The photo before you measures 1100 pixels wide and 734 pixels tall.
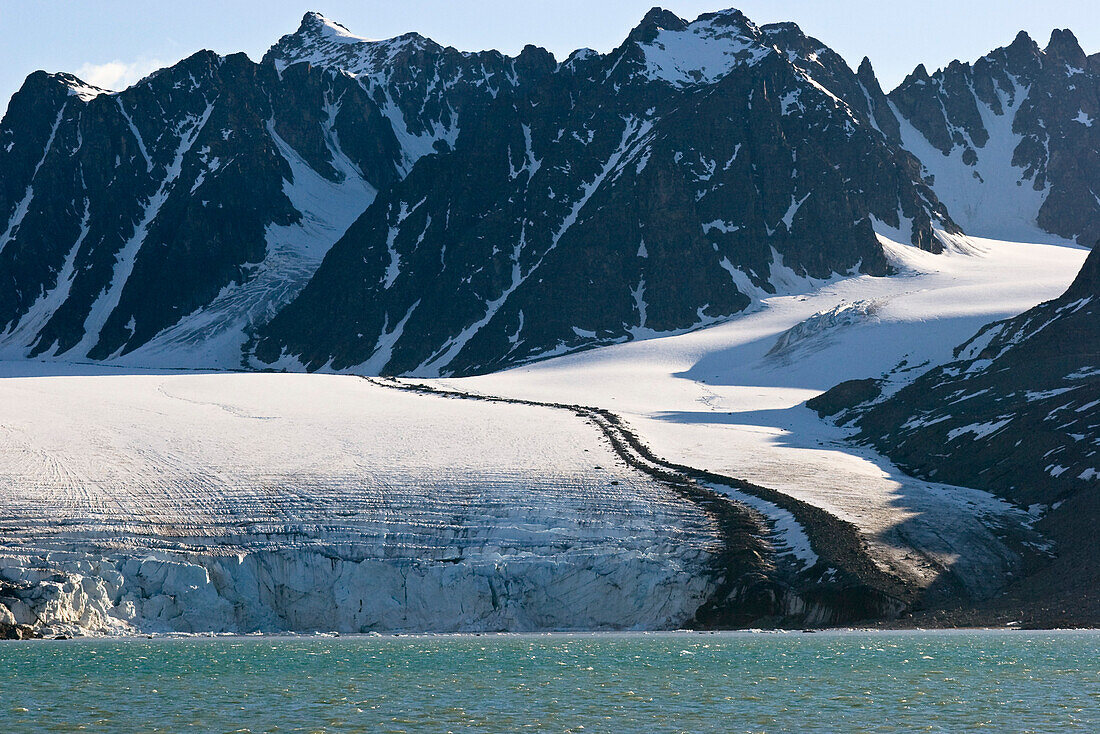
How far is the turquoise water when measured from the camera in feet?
88.4

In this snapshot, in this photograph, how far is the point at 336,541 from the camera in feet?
164

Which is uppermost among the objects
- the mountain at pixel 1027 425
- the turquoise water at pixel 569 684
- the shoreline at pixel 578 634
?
the mountain at pixel 1027 425

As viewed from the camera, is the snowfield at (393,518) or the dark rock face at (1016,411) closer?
the snowfield at (393,518)

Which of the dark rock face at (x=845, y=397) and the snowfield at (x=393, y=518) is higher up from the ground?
the dark rock face at (x=845, y=397)

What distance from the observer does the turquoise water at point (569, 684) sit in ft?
88.4

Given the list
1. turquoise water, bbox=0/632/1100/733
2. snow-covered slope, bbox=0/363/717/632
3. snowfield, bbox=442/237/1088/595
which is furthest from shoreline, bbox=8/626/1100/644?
snowfield, bbox=442/237/1088/595

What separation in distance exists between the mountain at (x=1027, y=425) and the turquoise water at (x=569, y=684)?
35.2ft

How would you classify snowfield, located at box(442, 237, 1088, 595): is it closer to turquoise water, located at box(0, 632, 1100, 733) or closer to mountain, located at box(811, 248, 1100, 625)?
mountain, located at box(811, 248, 1100, 625)

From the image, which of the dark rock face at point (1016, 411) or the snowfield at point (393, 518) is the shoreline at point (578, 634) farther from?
the dark rock face at point (1016, 411)


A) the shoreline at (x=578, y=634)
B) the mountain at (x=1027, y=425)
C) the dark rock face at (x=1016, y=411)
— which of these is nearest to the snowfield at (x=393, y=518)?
the shoreline at (x=578, y=634)

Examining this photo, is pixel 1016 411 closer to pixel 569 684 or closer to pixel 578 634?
pixel 578 634

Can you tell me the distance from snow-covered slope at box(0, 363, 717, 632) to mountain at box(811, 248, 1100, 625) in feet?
47.6

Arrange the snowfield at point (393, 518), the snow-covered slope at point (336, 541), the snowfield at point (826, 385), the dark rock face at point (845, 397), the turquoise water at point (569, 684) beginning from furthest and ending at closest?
1. the dark rock face at point (845, 397)
2. the snowfield at point (826, 385)
3. the snowfield at point (393, 518)
4. the snow-covered slope at point (336, 541)
5. the turquoise water at point (569, 684)

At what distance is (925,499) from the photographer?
59.8m
